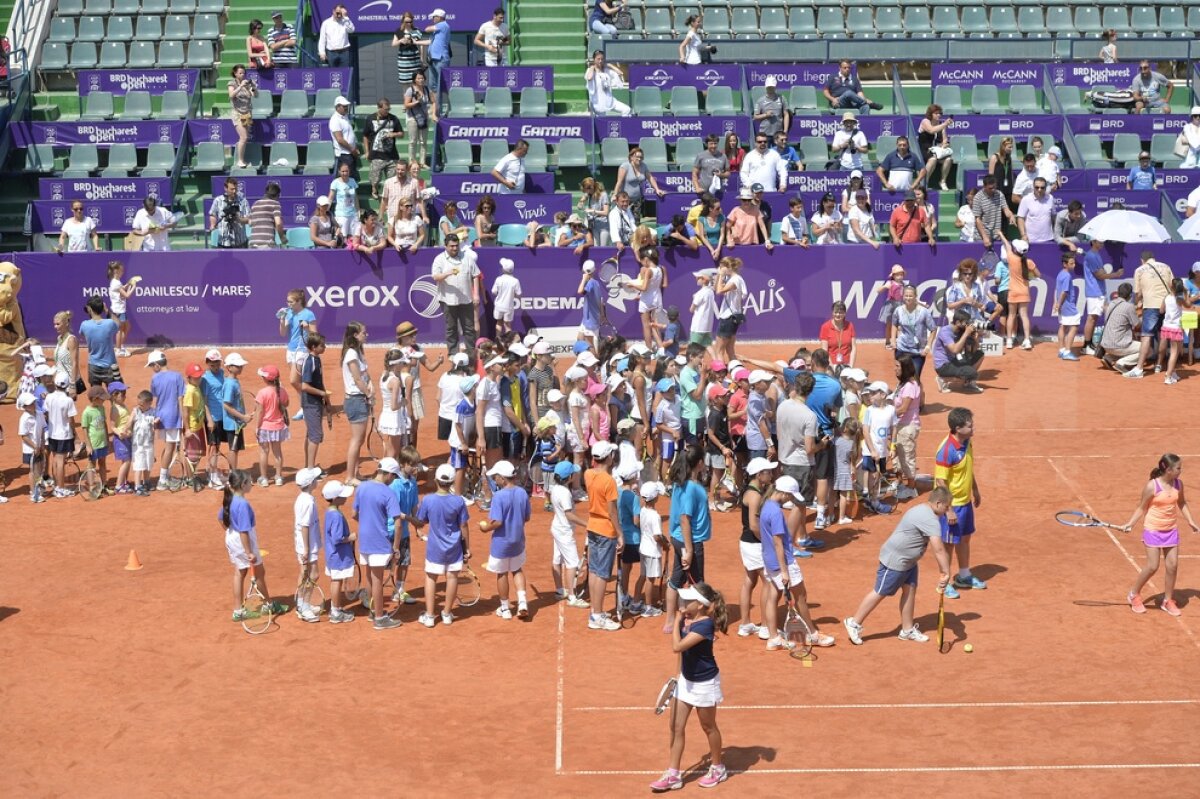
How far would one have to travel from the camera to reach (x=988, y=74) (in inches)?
1303

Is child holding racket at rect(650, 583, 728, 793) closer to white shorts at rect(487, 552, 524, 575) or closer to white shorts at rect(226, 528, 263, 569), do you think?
white shorts at rect(487, 552, 524, 575)

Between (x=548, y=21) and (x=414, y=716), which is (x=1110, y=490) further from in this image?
(x=548, y=21)

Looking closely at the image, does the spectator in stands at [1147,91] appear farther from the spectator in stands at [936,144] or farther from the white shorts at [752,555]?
the white shorts at [752,555]

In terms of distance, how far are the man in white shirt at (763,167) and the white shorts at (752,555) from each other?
47.5 feet

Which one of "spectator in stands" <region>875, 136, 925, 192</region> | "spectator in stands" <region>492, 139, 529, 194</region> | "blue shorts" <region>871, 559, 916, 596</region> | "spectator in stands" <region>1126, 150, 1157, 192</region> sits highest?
"spectator in stands" <region>492, 139, 529, 194</region>

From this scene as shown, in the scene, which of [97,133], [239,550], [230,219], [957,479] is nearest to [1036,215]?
[957,479]

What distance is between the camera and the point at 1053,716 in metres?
13.6

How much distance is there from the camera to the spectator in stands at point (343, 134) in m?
29.9

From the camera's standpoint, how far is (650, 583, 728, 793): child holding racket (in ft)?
39.7

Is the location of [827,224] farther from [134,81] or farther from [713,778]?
[713,778]

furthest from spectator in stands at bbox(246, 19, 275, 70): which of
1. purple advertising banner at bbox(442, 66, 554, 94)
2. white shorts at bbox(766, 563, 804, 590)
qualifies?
white shorts at bbox(766, 563, 804, 590)

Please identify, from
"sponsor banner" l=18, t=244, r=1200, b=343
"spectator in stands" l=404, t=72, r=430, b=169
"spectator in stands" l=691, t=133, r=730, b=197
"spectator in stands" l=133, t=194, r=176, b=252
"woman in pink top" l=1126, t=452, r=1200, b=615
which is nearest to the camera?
"woman in pink top" l=1126, t=452, r=1200, b=615

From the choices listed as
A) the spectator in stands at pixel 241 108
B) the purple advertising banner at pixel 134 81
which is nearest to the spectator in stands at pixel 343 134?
the spectator in stands at pixel 241 108

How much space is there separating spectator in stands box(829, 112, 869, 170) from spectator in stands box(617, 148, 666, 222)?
3.71m
